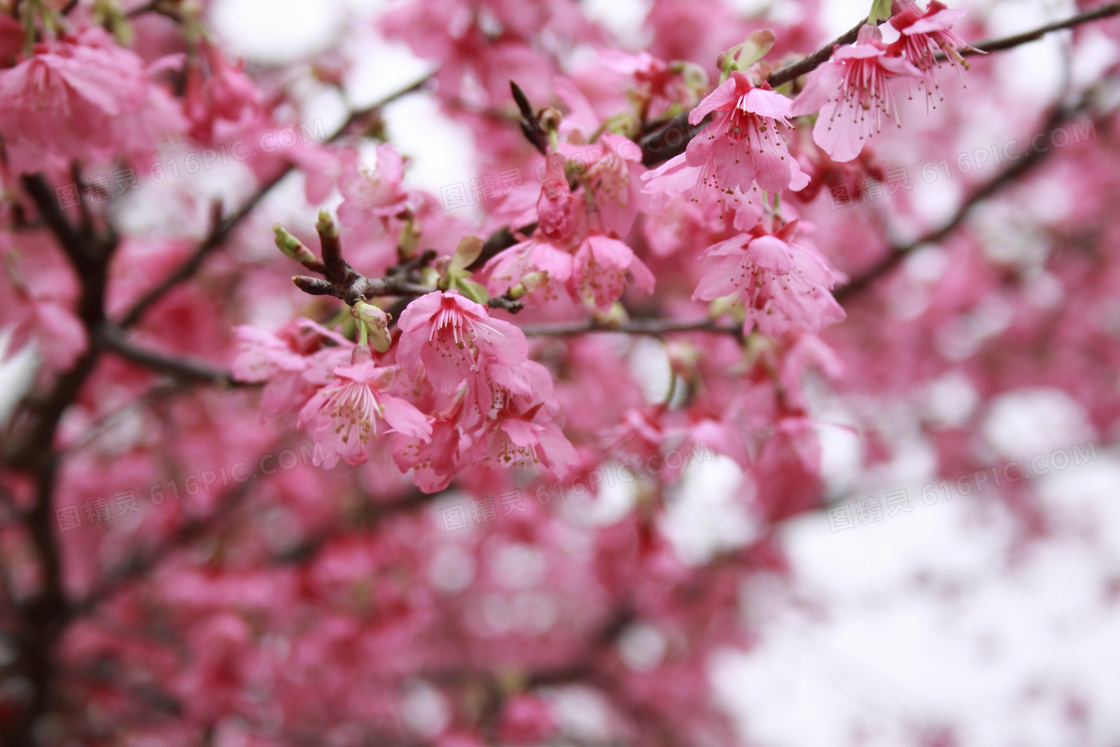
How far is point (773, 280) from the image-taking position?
1.06 meters

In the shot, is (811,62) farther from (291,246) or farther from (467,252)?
(291,246)

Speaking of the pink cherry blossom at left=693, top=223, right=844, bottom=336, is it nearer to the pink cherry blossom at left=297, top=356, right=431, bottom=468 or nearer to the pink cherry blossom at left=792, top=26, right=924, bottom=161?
the pink cherry blossom at left=792, top=26, right=924, bottom=161

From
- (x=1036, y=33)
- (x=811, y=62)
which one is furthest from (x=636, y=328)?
(x=1036, y=33)

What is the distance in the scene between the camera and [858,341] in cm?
450

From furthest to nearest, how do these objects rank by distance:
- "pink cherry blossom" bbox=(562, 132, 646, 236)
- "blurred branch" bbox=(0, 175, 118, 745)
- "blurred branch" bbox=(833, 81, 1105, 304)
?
"blurred branch" bbox=(833, 81, 1105, 304), "blurred branch" bbox=(0, 175, 118, 745), "pink cherry blossom" bbox=(562, 132, 646, 236)

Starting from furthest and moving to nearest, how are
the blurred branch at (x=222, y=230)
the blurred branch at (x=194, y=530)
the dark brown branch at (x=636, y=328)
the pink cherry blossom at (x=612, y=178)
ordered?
the blurred branch at (x=194, y=530) < the blurred branch at (x=222, y=230) < the dark brown branch at (x=636, y=328) < the pink cherry blossom at (x=612, y=178)

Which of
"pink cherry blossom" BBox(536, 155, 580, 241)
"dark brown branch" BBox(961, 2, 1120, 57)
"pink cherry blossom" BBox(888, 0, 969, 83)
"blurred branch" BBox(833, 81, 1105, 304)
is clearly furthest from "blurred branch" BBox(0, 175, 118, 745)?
"blurred branch" BBox(833, 81, 1105, 304)

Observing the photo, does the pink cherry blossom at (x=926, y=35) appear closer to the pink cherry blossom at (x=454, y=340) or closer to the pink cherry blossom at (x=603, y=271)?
the pink cherry blossom at (x=603, y=271)

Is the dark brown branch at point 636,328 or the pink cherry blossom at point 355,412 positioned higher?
the dark brown branch at point 636,328

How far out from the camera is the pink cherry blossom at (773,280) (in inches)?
37.7

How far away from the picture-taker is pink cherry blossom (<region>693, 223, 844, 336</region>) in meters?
0.96

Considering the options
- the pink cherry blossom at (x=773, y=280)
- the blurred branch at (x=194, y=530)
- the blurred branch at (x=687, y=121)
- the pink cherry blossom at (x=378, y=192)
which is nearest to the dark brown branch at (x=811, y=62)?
the blurred branch at (x=687, y=121)

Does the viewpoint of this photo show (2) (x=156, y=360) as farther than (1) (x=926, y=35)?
Yes

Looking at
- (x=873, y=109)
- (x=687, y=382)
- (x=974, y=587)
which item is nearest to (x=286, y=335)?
(x=687, y=382)
